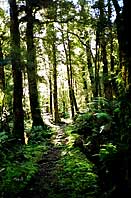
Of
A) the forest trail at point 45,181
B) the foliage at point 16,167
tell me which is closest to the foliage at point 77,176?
the forest trail at point 45,181

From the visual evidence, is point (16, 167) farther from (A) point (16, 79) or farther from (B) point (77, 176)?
(A) point (16, 79)

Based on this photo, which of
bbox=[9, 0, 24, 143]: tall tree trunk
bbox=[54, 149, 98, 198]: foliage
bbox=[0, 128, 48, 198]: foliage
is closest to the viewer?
bbox=[54, 149, 98, 198]: foliage

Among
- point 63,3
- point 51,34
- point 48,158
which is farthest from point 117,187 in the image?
point 51,34

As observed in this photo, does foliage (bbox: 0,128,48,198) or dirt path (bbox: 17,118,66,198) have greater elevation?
foliage (bbox: 0,128,48,198)

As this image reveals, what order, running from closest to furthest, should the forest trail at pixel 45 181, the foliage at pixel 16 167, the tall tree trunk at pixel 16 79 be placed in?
1. the forest trail at pixel 45 181
2. the foliage at pixel 16 167
3. the tall tree trunk at pixel 16 79

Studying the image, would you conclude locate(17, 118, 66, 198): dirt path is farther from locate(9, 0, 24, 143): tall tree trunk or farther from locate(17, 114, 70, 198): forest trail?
locate(9, 0, 24, 143): tall tree trunk

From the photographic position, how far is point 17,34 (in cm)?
1459

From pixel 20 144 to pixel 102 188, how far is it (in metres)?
7.45

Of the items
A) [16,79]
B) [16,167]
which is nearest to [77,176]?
[16,167]

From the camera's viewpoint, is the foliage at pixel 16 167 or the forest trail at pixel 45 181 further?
the foliage at pixel 16 167

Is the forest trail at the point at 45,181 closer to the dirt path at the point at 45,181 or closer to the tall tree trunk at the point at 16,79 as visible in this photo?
the dirt path at the point at 45,181

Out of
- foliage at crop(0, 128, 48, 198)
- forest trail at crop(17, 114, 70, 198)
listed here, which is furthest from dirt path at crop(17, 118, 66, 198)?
foliage at crop(0, 128, 48, 198)

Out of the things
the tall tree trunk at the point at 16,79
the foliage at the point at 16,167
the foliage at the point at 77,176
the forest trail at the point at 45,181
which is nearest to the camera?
the foliage at the point at 77,176

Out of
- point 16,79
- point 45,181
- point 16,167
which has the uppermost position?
point 16,79
